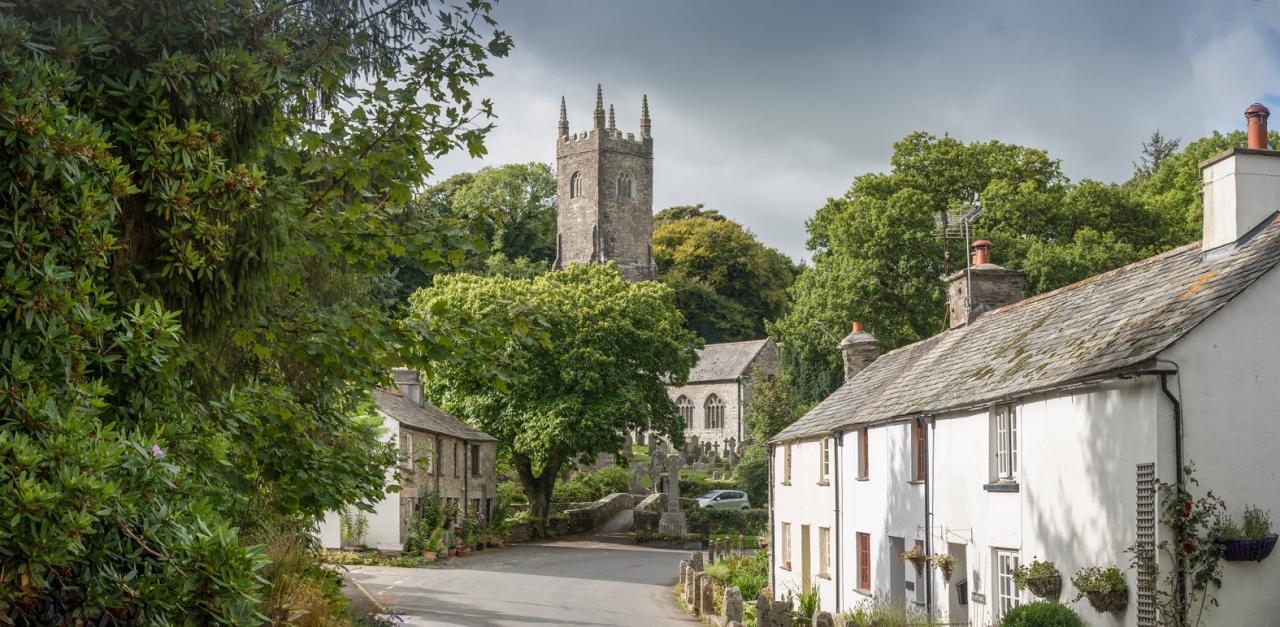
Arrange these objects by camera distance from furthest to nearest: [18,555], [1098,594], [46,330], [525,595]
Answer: [525,595]
[1098,594]
[46,330]
[18,555]

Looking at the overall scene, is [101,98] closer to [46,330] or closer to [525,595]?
[46,330]

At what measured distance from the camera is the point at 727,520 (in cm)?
5528

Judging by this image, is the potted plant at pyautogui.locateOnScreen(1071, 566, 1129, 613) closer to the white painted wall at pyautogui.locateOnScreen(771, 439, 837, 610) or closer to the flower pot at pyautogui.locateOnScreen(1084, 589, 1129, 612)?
the flower pot at pyautogui.locateOnScreen(1084, 589, 1129, 612)

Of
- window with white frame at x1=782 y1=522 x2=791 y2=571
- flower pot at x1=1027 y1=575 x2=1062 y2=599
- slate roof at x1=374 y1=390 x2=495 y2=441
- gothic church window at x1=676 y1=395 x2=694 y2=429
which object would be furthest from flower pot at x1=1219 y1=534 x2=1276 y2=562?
gothic church window at x1=676 y1=395 x2=694 y2=429

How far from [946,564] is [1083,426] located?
4470mm

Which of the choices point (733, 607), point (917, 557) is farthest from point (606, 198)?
point (917, 557)

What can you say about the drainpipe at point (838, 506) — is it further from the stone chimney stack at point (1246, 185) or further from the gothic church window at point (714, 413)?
the gothic church window at point (714, 413)

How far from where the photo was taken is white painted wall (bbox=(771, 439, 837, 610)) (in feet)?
85.6

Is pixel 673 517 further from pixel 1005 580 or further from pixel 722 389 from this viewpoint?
pixel 722 389

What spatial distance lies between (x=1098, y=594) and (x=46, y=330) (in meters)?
10.9

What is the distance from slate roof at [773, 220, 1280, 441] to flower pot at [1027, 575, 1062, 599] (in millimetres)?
2318

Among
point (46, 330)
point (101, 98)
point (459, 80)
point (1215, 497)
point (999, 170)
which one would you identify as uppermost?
point (999, 170)

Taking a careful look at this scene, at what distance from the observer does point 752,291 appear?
314ft

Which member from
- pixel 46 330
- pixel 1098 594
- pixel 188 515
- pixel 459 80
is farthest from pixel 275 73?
pixel 1098 594
